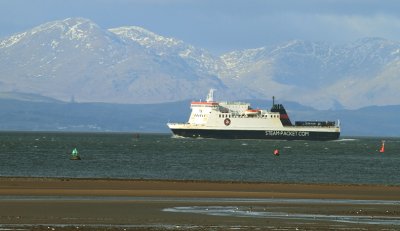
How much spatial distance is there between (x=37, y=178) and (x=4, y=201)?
899 inches

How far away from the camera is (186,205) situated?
56.3 meters

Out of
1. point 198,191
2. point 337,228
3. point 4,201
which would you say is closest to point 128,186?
point 198,191

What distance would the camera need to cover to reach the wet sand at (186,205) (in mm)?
46469

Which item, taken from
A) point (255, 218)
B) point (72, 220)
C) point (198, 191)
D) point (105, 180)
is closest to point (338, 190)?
point (198, 191)

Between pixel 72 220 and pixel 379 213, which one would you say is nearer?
pixel 72 220

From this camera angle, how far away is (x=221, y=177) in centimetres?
8912

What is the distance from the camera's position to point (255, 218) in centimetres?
4956

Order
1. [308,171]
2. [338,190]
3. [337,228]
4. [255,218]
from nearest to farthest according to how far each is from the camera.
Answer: [337,228] < [255,218] < [338,190] < [308,171]

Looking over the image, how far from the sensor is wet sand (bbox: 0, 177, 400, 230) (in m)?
46.5

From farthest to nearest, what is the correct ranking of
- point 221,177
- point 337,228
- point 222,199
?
point 221,177, point 222,199, point 337,228

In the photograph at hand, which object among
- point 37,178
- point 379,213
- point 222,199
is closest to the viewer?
point 379,213

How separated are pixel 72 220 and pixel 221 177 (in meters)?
42.7

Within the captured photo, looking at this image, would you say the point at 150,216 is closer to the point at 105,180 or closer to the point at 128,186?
the point at 128,186

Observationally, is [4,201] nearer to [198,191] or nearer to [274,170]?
[198,191]
